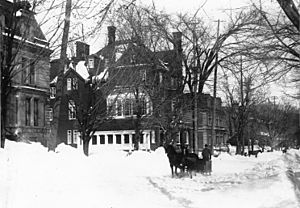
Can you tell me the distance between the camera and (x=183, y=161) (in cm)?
2078

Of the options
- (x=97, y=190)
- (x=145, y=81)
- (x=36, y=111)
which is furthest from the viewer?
(x=36, y=111)

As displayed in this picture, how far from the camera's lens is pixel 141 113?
1596 inches

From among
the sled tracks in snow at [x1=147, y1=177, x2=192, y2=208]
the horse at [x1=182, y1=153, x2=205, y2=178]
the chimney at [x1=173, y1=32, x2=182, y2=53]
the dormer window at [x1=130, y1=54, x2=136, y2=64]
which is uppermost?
the chimney at [x1=173, y1=32, x2=182, y2=53]

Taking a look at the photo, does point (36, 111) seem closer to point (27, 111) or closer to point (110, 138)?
point (27, 111)

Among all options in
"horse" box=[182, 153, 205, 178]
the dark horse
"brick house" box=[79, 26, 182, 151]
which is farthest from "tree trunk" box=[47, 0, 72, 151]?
"brick house" box=[79, 26, 182, 151]

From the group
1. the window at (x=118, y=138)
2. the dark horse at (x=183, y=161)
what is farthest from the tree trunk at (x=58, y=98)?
the window at (x=118, y=138)

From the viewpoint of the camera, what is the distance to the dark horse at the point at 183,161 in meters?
20.6

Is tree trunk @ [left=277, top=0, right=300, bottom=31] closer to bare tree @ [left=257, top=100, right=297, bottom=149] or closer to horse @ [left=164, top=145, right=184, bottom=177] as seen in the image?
horse @ [left=164, top=145, right=184, bottom=177]

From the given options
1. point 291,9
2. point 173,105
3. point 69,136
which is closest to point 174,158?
point 291,9

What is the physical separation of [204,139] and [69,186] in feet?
216

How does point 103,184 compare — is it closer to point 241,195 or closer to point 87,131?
point 241,195

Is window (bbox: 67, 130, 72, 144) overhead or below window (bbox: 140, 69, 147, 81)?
below

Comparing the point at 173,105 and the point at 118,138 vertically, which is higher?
the point at 173,105

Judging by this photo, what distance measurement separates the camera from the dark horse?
20.6m
